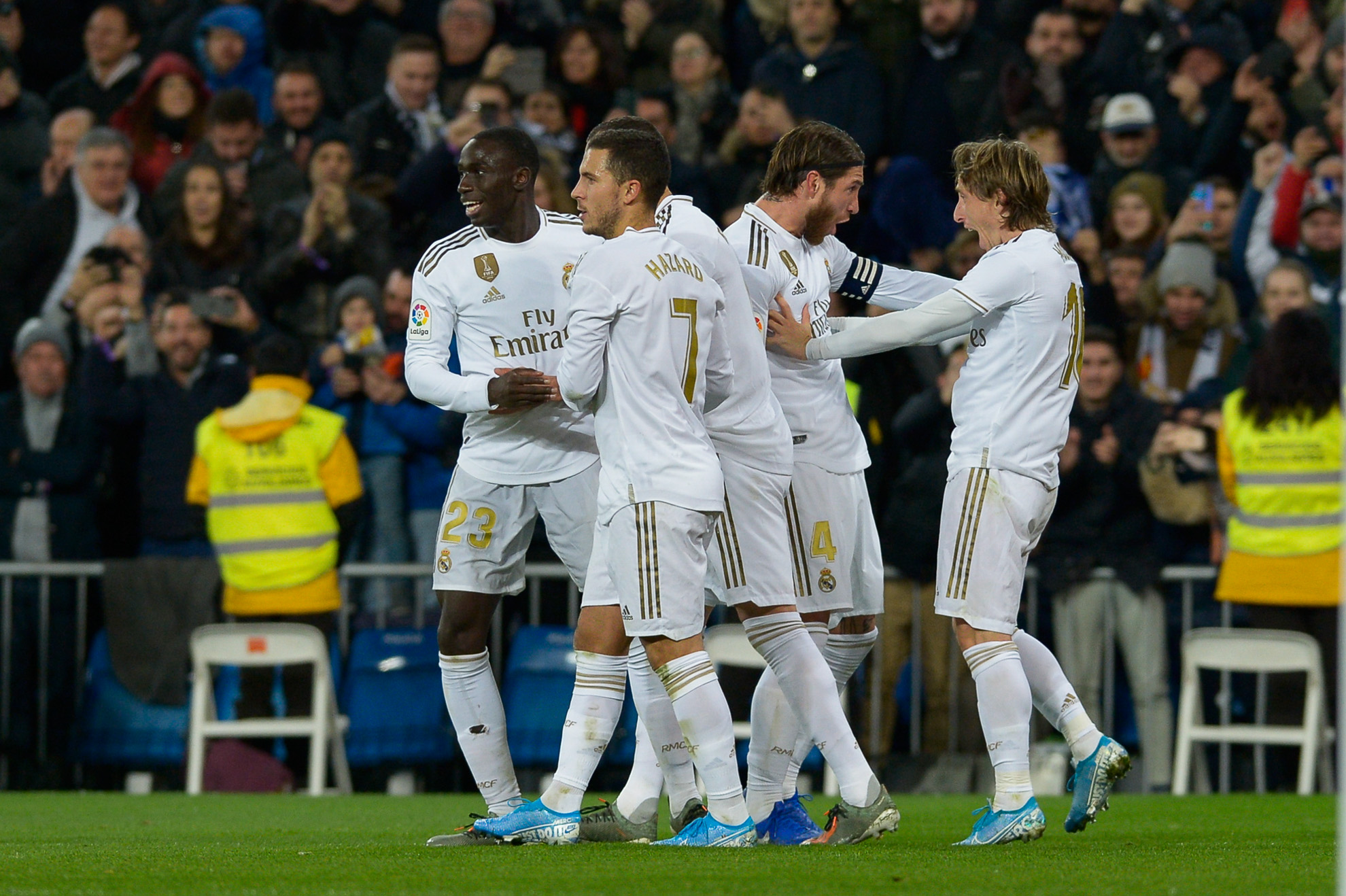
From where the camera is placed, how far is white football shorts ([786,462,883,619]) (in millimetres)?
6730

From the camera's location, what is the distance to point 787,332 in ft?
21.7

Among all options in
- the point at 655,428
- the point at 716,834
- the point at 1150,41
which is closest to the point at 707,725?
the point at 716,834

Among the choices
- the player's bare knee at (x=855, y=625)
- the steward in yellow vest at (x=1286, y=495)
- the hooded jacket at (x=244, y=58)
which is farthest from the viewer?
the hooded jacket at (x=244, y=58)

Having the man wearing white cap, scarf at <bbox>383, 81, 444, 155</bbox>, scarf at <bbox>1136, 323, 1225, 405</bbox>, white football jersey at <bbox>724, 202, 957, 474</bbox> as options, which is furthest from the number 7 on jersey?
scarf at <bbox>383, 81, 444, 155</bbox>

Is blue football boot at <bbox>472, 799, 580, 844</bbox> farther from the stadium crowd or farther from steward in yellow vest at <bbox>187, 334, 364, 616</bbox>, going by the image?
the stadium crowd

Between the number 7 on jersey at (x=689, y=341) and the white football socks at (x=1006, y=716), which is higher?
the number 7 on jersey at (x=689, y=341)

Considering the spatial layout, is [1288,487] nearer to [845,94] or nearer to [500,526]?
[845,94]

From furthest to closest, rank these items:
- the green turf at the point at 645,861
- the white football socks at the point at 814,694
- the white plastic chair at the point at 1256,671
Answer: the white plastic chair at the point at 1256,671 < the white football socks at the point at 814,694 < the green turf at the point at 645,861

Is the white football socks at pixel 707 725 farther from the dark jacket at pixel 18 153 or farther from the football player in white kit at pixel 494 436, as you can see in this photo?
the dark jacket at pixel 18 153

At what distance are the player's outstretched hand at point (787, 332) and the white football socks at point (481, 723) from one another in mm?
1558

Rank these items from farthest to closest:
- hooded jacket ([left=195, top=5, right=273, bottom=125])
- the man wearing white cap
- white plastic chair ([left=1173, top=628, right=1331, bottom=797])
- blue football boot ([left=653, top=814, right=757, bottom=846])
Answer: hooded jacket ([left=195, top=5, right=273, bottom=125]), the man wearing white cap, white plastic chair ([left=1173, top=628, right=1331, bottom=797]), blue football boot ([left=653, top=814, right=757, bottom=846])

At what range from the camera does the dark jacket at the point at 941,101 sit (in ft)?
43.7

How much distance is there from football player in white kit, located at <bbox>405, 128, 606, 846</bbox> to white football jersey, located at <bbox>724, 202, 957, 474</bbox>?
68 cm

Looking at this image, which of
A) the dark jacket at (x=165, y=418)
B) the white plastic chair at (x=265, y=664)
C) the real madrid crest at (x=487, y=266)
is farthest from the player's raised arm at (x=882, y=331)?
the dark jacket at (x=165, y=418)
